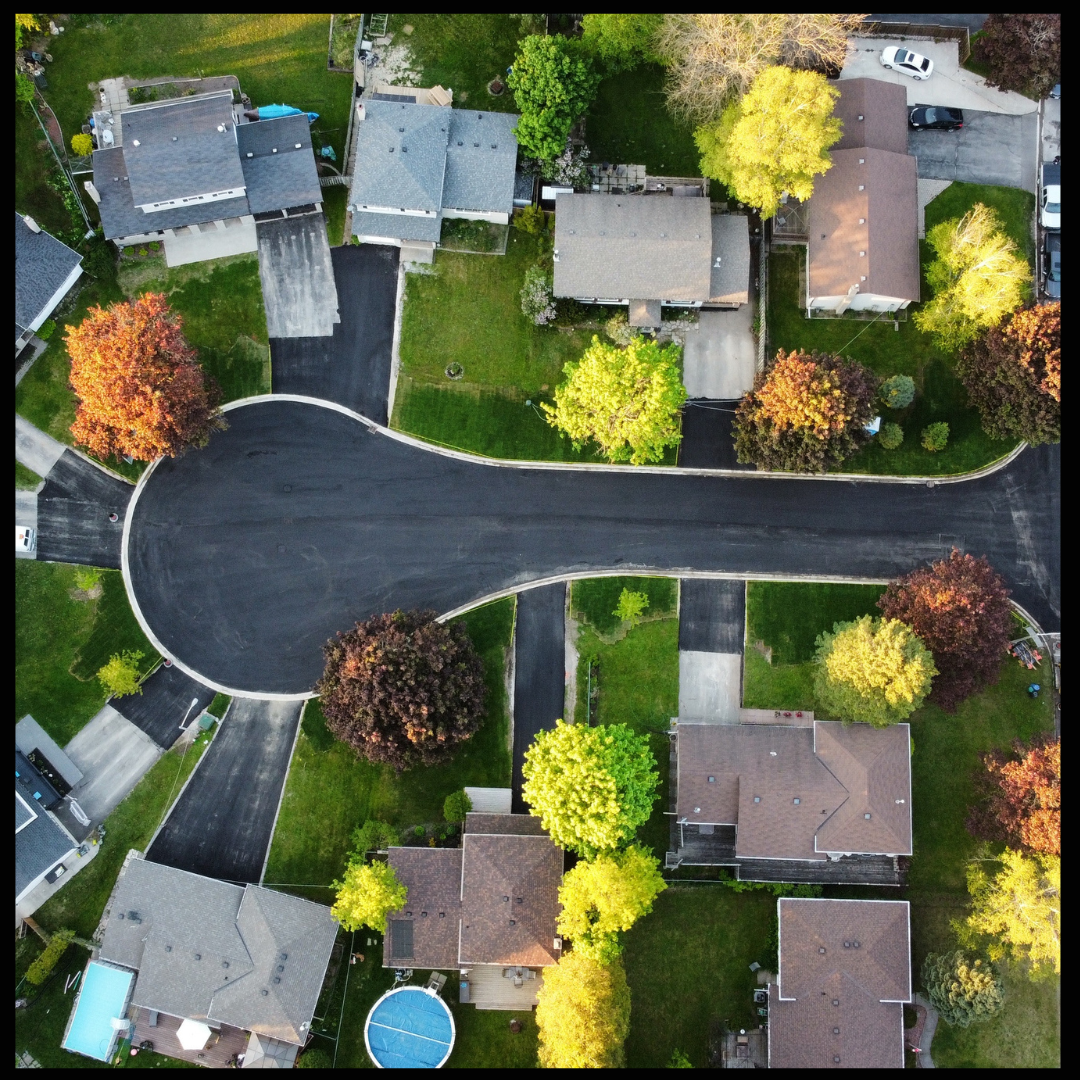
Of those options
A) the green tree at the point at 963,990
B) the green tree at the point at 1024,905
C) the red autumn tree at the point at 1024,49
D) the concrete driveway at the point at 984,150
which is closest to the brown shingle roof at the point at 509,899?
the green tree at the point at 963,990

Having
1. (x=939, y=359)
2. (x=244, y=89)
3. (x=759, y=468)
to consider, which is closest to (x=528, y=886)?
(x=759, y=468)

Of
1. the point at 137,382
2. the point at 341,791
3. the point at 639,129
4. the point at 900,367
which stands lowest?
the point at 341,791

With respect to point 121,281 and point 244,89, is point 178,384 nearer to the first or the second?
point 121,281

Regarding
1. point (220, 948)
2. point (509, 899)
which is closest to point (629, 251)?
point (509, 899)

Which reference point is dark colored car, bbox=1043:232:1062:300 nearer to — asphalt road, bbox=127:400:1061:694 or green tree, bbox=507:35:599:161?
asphalt road, bbox=127:400:1061:694

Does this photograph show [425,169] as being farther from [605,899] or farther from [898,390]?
[605,899]
